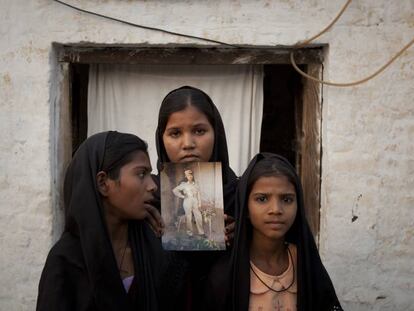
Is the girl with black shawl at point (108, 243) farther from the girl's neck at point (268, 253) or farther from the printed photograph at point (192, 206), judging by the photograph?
the girl's neck at point (268, 253)

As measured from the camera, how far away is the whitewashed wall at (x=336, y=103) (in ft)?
13.6

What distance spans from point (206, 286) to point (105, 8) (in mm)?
2275

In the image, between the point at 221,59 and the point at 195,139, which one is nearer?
the point at 195,139

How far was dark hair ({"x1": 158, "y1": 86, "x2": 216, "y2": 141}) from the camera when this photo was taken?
3.11 meters

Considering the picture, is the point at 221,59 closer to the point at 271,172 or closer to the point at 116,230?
the point at 271,172

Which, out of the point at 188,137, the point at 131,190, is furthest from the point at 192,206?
the point at 188,137

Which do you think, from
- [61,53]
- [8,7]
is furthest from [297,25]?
[8,7]

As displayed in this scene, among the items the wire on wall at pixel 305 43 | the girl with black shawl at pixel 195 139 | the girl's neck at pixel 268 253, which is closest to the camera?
the girl's neck at pixel 268 253

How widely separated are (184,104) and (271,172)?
2.10 ft

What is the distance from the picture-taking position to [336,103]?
417cm

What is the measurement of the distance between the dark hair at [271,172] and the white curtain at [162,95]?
6.17 ft

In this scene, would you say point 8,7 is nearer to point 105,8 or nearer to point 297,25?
point 105,8

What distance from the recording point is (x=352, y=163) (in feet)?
13.7

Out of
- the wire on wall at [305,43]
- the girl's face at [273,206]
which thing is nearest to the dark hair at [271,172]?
the girl's face at [273,206]
